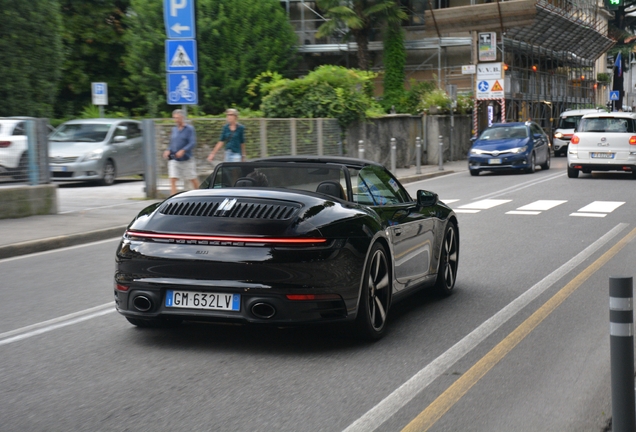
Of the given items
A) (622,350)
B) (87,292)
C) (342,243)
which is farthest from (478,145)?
(622,350)

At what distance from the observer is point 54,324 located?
7258mm

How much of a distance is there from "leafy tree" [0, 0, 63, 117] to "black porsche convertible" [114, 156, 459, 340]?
2954 cm

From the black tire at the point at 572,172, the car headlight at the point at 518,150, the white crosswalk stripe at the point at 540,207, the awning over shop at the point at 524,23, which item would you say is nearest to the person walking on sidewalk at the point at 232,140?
the white crosswalk stripe at the point at 540,207

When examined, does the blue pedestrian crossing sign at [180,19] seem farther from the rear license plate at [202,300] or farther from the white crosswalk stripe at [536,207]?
the rear license plate at [202,300]

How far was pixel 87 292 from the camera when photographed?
8859 millimetres

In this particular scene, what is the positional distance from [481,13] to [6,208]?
32.1 metres

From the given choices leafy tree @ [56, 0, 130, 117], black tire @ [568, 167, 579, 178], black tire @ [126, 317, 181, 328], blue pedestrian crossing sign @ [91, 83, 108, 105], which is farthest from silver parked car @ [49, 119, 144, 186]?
leafy tree @ [56, 0, 130, 117]

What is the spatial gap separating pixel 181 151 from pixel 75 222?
3584 mm

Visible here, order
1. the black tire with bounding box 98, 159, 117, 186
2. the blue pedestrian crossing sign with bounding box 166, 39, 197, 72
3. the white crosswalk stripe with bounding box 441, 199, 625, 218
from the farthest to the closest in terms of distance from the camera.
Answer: the black tire with bounding box 98, 159, 117, 186 → the blue pedestrian crossing sign with bounding box 166, 39, 197, 72 → the white crosswalk stripe with bounding box 441, 199, 625, 218

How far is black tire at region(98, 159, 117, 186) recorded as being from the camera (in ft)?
78.6

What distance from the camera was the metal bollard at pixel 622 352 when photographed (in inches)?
158

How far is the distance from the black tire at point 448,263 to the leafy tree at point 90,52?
3706 centimetres

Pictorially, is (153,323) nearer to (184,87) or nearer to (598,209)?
(184,87)

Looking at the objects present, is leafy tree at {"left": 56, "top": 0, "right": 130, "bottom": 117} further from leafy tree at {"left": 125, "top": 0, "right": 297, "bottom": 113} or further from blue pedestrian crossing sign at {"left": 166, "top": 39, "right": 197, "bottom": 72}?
blue pedestrian crossing sign at {"left": 166, "top": 39, "right": 197, "bottom": 72}
